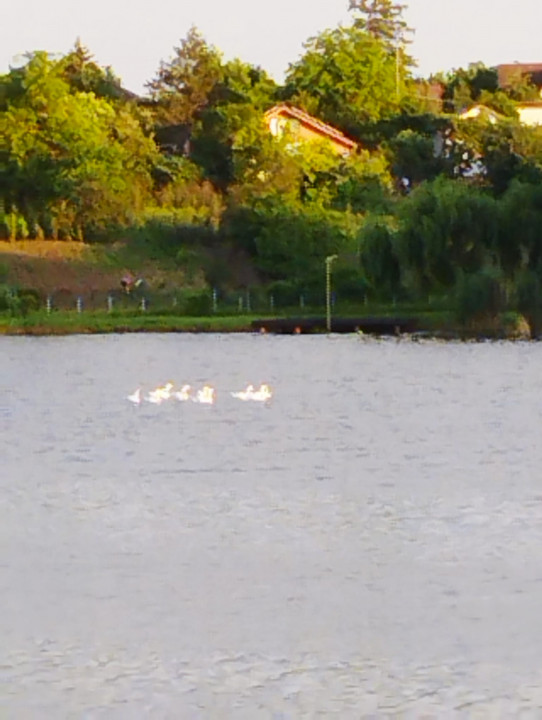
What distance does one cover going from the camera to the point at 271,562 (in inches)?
725

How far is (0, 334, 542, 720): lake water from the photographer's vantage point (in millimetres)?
13602

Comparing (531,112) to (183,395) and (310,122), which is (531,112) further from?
(183,395)

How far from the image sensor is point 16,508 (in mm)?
22562

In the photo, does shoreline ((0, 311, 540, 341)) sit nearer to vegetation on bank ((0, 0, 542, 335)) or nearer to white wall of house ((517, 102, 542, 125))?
vegetation on bank ((0, 0, 542, 335))

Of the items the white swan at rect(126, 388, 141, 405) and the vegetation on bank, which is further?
the vegetation on bank

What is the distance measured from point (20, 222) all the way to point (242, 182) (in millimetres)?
11230

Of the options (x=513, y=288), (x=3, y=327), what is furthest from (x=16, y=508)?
(x=3, y=327)

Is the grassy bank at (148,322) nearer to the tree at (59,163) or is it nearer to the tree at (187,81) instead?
the tree at (59,163)

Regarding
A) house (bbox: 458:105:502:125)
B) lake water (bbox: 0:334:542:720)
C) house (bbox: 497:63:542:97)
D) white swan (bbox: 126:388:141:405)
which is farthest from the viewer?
house (bbox: 497:63:542:97)

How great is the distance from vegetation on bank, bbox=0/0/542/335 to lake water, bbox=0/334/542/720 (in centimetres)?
2104

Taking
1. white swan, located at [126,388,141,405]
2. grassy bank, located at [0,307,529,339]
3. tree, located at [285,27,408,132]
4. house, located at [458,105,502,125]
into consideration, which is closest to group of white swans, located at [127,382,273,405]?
white swan, located at [126,388,141,405]

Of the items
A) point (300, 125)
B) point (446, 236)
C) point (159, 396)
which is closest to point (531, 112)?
point (300, 125)

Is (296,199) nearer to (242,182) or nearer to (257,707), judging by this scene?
(242,182)

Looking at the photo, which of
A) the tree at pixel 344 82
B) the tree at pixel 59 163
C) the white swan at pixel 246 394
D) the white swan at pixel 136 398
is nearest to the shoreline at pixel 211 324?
the tree at pixel 59 163
